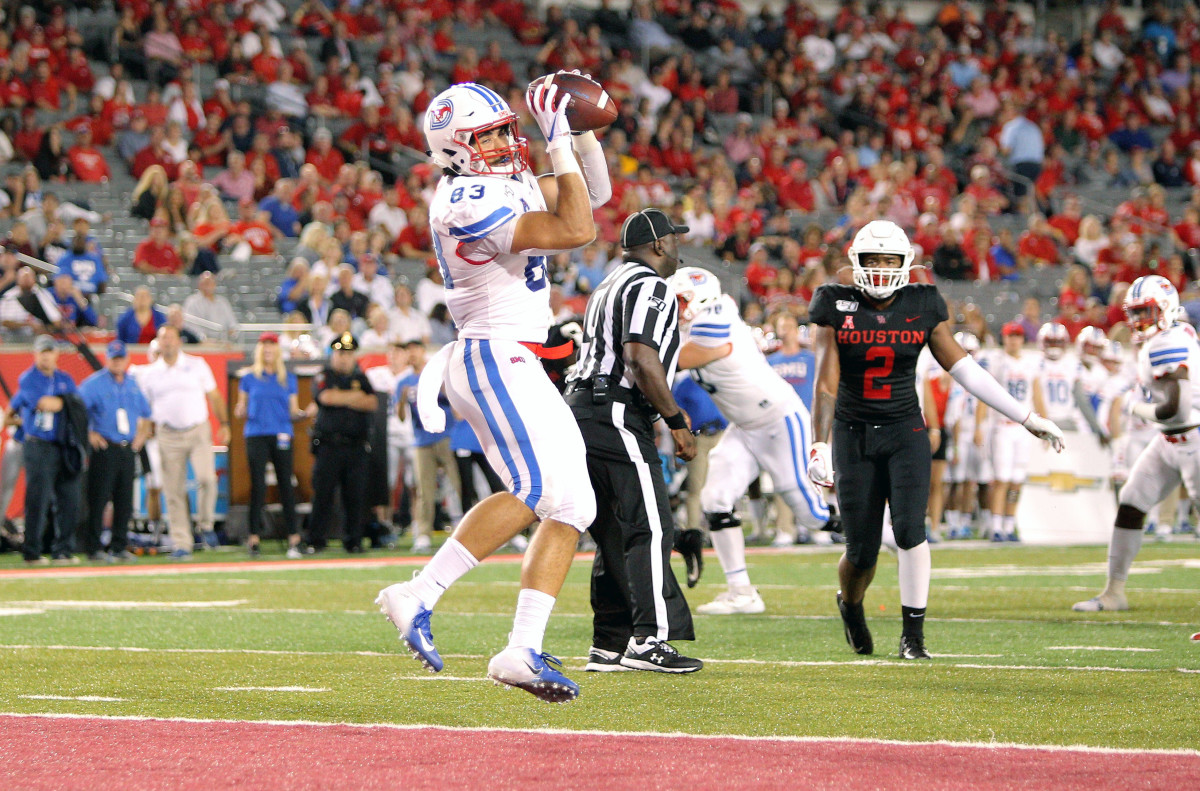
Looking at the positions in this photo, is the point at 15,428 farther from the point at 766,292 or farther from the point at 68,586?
the point at 766,292

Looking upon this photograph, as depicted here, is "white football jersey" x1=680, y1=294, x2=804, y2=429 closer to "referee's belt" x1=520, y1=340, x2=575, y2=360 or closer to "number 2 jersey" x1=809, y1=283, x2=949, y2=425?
"number 2 jersey" x1=809, y1=283, x2=949, y2=425

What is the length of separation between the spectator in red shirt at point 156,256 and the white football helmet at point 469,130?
1140 centimetres

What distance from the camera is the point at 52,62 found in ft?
61.3

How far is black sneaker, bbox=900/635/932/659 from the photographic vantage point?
668cm

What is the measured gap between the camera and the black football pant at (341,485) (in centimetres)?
1427

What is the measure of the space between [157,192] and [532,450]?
12547 millimetres

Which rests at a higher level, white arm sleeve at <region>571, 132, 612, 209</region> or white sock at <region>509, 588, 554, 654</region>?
white arm sleeve at <region>571, 132, 612, 209</region>

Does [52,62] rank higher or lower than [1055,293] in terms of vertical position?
higher

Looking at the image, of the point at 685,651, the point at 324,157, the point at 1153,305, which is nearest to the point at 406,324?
the point at 324,157

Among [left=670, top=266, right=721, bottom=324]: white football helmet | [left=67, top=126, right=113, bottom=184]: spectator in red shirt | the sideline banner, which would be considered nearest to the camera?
[left=670, top=266, right=721, bottom=324]: white football helmet

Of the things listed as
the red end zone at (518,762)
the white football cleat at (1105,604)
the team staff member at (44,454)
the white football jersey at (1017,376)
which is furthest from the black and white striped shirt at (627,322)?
the white football jersey at (1017,376)

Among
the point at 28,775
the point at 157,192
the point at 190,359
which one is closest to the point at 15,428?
the point at 190,359

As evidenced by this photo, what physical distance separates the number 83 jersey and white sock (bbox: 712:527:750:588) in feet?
11.8

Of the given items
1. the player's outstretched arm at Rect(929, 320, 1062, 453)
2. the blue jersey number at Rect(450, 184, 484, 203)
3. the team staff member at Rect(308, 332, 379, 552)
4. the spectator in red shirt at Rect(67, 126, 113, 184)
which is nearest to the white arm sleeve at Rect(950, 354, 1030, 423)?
the player's outstretched arm at Rect(929, 320, 1062, 453)
